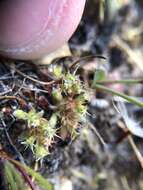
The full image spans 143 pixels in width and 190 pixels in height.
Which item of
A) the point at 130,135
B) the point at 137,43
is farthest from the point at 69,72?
the point at 137,43

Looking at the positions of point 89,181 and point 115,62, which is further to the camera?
point 115,62

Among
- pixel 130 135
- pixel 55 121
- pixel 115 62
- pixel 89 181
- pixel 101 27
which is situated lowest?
pixel 89 181

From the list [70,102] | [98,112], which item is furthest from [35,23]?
[98,112]

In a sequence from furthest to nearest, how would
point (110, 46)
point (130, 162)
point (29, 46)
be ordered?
point (110, 46)
point (130, 162)
point (29, 46)

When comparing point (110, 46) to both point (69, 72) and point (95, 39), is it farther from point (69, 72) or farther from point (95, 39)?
point (69, 72)

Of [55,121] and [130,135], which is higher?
[55,121]

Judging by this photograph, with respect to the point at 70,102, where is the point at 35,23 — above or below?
above

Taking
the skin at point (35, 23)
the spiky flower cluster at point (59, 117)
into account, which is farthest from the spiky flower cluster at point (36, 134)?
the skin at point (35, 23)

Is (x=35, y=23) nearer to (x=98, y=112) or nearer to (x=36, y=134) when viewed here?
(x=36, y=134)
